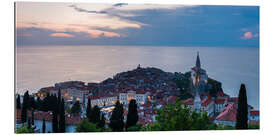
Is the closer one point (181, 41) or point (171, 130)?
point (171, 130)

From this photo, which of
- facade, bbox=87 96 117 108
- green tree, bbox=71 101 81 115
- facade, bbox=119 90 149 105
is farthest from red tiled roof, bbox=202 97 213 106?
green tree, bbox=71 101 81 115

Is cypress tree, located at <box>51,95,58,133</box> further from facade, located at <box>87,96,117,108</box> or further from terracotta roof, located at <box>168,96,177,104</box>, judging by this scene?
terracotta roof, located at <box>168,96,177,104</box>

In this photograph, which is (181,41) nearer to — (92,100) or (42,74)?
(92,100)

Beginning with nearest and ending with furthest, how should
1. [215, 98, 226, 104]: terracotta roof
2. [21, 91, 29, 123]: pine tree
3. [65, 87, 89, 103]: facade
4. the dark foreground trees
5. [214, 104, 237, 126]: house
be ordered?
the dark foreground trees → [21, 91, 29, 123]: pine tree → [65, 87, 89, 103]: facade → [214, 104, 237, 126]: house → [215, 98, 226, 104]: terracotta roof

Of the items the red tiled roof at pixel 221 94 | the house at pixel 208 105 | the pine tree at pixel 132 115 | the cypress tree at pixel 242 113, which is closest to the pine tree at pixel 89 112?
the pine tree at pixel 132 115

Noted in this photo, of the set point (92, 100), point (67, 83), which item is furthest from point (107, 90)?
point (67, 83)

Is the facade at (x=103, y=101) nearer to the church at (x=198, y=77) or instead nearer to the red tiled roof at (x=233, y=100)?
the church at (x=198, y=77)

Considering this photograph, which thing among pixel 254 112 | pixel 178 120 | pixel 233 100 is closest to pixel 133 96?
pixel 178 120
